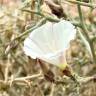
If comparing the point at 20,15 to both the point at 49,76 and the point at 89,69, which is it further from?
the point at 49,76

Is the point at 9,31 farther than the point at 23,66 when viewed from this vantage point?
No

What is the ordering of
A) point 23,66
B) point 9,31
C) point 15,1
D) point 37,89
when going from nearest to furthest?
point 37,89
point 9,31
point 23,66
point 15,1

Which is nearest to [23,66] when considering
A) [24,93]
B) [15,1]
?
[24,93]

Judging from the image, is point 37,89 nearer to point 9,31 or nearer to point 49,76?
point 9,31

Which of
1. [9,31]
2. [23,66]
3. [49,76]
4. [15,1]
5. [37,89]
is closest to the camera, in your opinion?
[49,76]

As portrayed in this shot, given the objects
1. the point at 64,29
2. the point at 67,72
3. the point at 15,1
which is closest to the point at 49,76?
the point at 67,72

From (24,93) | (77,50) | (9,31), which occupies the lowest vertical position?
(24,93)

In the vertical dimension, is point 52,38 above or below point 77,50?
above
